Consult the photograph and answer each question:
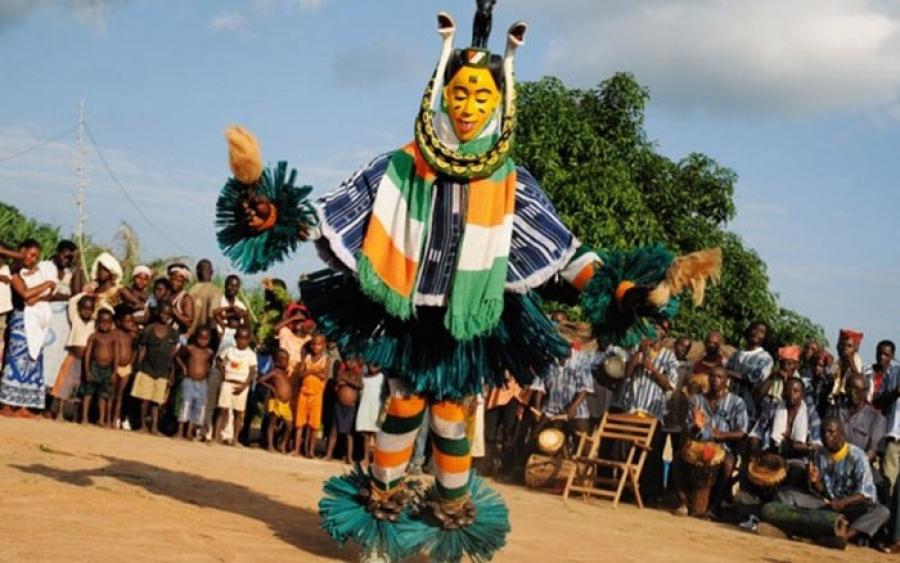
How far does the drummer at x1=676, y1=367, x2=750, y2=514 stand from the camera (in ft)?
39.1

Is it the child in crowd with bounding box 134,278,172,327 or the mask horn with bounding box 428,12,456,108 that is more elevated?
the mask horn with bounding box 428,12,456,108

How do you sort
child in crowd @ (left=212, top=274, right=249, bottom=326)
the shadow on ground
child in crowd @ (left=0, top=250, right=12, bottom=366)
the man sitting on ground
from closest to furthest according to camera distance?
the shadow on ground < the man sitting on ground < child in crowd @ (left=0, top=250, right=12, bottom=366) < child in crowd @ (left=212, top=274, right=249, bottom=326)

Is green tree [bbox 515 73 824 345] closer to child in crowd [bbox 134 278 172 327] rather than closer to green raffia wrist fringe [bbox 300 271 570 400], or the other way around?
child in crowd [bbox 134 278 172 327]

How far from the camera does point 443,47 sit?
19.5 feet

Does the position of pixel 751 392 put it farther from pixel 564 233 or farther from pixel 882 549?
pixel 564 233

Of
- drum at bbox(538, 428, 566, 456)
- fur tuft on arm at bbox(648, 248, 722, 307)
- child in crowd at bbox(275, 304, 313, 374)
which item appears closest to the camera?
fur tuft on arm at bbox(648, 248, 722, 307)

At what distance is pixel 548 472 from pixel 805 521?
2.84 m

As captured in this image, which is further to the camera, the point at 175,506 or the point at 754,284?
the point at 754,284

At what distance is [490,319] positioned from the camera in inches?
221

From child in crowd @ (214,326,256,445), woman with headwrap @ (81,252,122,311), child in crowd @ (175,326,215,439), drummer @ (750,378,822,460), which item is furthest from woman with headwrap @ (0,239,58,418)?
drummer @ (750,378,822,460)

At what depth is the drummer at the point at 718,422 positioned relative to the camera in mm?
11914

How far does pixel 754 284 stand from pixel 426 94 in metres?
21.7

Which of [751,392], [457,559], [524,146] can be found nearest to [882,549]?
[751,392]

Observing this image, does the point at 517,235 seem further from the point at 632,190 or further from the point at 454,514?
the point at 632,190
